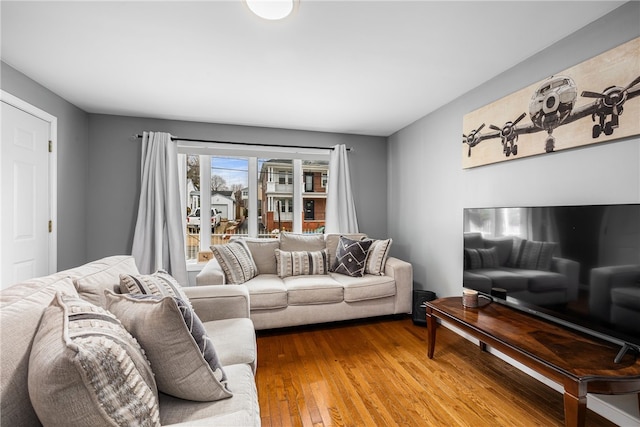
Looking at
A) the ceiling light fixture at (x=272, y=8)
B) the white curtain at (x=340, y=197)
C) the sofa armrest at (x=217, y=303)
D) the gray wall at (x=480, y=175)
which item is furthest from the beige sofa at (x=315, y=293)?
the ceiling light fixture at (x=272, y=8)

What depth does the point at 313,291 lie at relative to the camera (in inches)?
111

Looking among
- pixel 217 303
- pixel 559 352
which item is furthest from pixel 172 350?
pixel 559 352

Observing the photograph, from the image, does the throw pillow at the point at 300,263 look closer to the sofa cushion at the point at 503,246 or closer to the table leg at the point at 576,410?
the sofa cushion at the point at 503,246

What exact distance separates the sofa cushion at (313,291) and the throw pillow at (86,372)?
1.91 m

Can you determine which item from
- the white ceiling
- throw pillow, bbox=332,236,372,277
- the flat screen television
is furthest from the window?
the flat screen television

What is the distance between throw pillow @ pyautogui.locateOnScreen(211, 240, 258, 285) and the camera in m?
2.81

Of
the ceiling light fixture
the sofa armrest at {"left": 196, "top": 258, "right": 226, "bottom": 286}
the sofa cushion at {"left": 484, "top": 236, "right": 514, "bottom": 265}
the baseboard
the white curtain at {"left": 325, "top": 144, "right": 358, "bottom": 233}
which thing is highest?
the ceiling light fixture

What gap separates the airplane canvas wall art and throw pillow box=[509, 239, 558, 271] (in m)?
0.67

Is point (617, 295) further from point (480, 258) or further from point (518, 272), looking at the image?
point (480, 258)

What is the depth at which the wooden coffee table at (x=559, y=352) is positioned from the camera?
4.15ft

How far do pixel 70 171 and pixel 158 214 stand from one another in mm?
943

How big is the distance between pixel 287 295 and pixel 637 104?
9.13 feet

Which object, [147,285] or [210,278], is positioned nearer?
[147,285]

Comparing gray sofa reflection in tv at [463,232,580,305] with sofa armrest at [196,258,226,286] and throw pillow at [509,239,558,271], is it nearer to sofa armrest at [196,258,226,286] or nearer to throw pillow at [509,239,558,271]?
throw pillow at [509,239,558,271]
